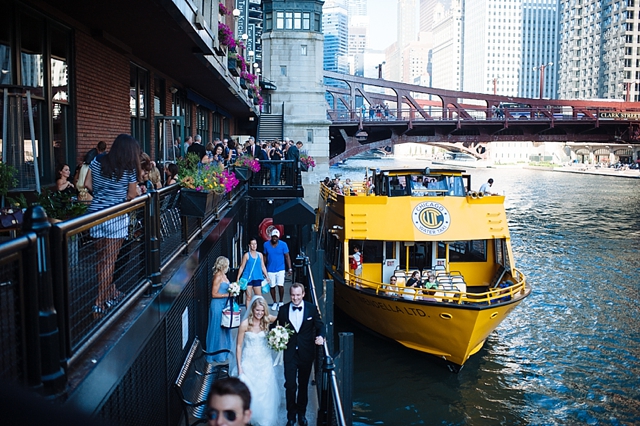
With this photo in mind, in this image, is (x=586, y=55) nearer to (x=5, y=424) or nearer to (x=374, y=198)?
(x=374, y=198)

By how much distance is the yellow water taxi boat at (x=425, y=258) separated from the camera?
16125mm

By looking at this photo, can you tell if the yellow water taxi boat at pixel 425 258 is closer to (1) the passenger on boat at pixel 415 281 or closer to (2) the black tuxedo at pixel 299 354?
(1) the passenger on boat at pixel 415 281

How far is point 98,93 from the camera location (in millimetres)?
11445

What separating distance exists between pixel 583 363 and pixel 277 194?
399 inches

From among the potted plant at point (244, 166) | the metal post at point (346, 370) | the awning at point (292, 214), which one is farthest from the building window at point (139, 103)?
the metal post at point (346, 370)

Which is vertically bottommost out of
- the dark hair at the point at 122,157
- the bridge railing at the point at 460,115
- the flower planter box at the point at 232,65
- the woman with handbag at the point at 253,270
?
the woman with handbag at the point at 253,270

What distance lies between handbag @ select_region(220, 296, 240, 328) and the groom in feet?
5.42

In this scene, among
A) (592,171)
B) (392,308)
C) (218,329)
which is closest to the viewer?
(218,329)

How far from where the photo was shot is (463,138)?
196 ft

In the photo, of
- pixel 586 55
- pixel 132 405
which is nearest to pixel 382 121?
pixel 132 405

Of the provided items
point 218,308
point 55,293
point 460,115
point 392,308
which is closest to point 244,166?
point 392,308

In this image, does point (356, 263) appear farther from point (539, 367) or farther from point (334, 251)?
point (539, 367)

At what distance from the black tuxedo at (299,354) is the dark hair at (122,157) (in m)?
2.90

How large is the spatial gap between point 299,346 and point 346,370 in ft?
5.24
